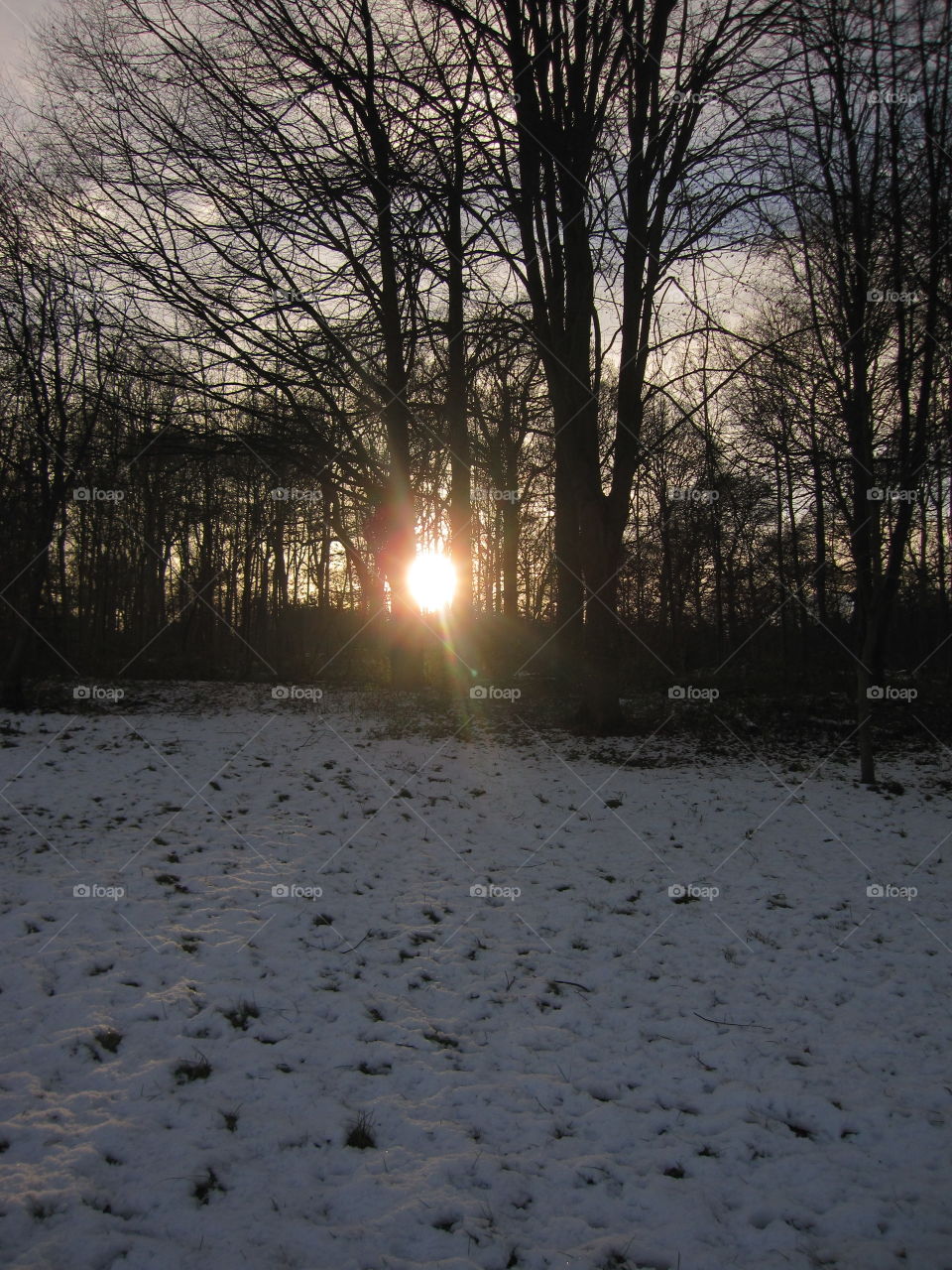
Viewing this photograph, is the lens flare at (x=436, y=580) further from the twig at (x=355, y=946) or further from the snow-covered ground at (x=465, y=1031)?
the twig at (x=355, y=946)

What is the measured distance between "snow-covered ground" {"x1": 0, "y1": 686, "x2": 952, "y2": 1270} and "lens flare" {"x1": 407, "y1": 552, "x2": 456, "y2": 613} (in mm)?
12027

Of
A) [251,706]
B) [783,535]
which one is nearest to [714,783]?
[251,706]

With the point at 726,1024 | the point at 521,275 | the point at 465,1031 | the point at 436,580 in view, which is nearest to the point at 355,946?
the point at 465,1031

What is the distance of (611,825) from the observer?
8.54 metres

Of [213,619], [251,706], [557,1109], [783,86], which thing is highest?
[783,86]

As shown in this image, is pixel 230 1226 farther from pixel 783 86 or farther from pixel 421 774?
pixel 783 86

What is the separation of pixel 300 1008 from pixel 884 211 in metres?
11.3

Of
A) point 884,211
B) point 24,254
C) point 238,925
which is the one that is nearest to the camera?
point 238,925

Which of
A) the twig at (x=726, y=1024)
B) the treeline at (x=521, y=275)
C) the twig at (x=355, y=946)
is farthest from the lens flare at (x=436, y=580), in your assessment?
the twig at (x=726, y=1024)

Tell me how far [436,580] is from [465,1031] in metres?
19.1

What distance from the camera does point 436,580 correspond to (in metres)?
23.2

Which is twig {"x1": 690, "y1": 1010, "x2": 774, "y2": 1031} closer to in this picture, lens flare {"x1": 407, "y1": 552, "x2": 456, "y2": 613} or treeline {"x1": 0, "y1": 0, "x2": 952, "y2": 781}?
treeline {"x1": 0, "y1": 0, "x2": 952, "y2": 781}

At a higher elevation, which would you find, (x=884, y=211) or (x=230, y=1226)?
(x=884, y=211)

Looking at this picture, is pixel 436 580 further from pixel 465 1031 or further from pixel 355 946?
pixel 465 1031
